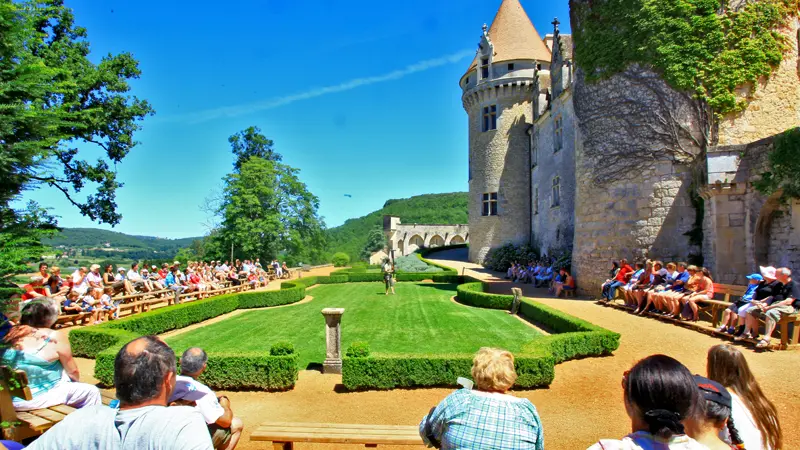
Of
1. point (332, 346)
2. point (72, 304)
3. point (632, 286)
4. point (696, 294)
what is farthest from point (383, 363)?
point (72, 304)

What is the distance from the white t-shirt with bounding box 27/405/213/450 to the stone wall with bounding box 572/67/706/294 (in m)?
15.2

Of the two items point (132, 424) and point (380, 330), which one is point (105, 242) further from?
point (132, 424)

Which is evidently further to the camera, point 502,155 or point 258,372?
point 502,155

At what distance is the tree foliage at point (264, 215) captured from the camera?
115ft

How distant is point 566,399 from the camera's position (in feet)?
23.4

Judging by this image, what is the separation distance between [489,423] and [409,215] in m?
100.0

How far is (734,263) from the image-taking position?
12453 millimetres

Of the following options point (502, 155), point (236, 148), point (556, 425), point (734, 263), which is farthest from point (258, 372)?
point (236, 148)

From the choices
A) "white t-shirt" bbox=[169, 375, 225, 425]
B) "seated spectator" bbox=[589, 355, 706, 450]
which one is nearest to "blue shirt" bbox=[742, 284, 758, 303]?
"seated spectator" bbox=[589, 355, 706, 450]

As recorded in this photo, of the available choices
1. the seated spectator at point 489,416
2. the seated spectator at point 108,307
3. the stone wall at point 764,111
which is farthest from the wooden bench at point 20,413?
the stone wall at point 764,111

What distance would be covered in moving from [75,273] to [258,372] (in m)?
8.81

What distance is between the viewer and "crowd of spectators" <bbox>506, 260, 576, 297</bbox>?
1795 cm

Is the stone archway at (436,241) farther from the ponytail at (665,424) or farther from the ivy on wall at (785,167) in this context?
the ponytail at (665,424)

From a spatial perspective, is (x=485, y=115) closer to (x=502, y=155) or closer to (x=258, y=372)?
(x=502, y=155)
